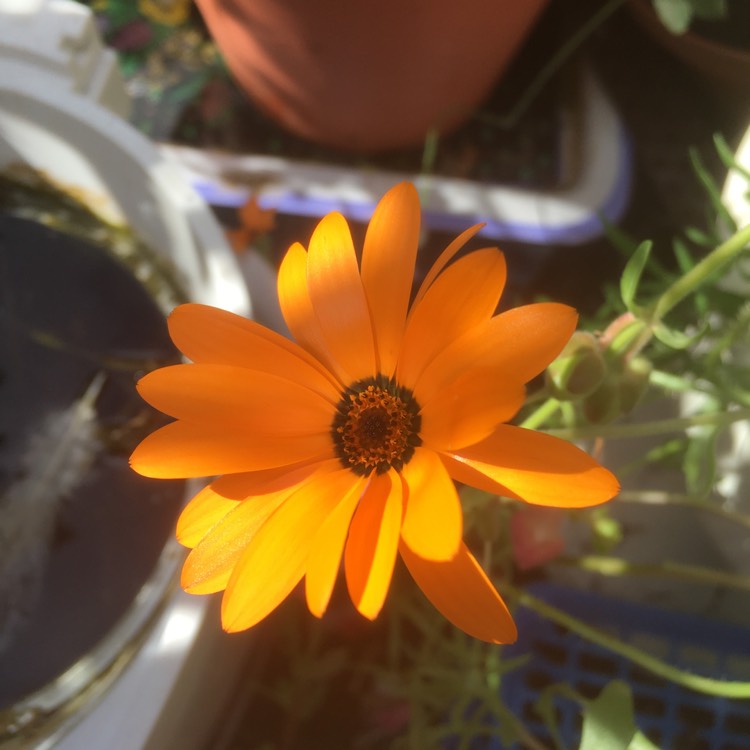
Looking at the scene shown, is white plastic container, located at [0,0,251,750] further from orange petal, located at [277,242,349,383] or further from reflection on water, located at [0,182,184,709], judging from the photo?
orange petal, located at [277,242,349,383]

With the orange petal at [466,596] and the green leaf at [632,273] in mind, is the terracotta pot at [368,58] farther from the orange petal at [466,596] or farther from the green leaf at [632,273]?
the orange petal at [466,596]

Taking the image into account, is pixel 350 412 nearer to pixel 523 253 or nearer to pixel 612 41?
pixel 523 253

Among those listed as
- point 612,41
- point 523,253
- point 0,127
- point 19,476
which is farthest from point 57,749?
point 612,41

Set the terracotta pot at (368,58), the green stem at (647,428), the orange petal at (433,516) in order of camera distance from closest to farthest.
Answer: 1. the orange petal at (433,516)
2. the green stem at (647,428)
3. the terracotta pot at (368,58)

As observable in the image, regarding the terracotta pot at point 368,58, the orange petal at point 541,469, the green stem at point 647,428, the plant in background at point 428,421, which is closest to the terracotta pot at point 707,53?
the terracotta pot at point 368,58

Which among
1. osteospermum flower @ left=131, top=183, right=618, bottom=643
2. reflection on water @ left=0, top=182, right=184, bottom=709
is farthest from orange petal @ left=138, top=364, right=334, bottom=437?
reflection on water @ left=0, top=182, right=184, bottom=709

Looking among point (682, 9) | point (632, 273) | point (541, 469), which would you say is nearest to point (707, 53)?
point (682, 9)

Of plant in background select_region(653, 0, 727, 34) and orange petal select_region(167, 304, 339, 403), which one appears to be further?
plant in background select_region(653, 0, 727, 34)
